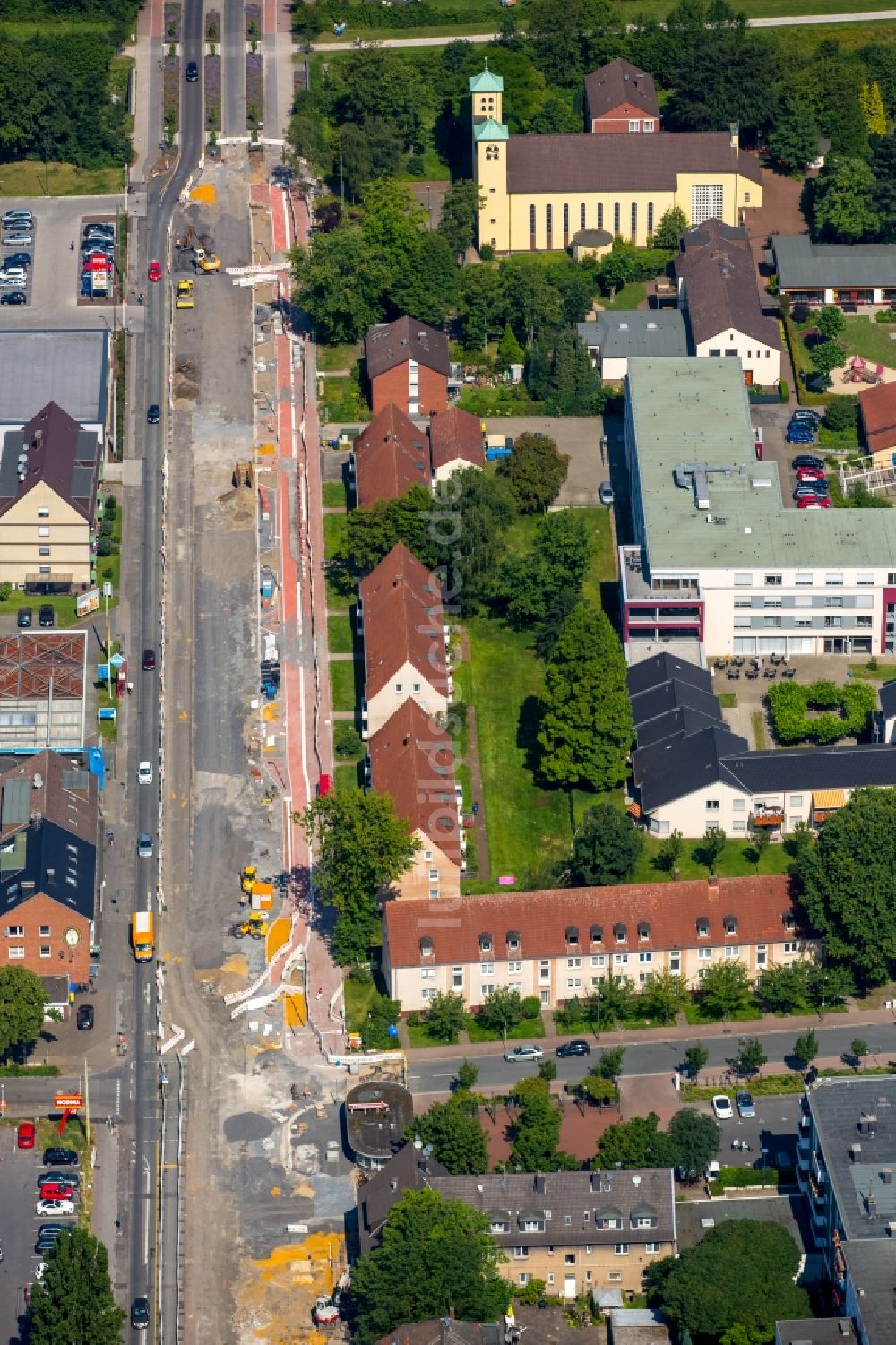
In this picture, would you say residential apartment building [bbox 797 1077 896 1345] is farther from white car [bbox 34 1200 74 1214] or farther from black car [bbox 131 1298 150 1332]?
white car [bbox 34 1200 74 1214]

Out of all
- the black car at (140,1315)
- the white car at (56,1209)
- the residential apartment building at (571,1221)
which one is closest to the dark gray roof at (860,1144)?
the residential apartment building at (571,1221)

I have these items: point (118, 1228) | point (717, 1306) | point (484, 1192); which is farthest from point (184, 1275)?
point (717, 1306)

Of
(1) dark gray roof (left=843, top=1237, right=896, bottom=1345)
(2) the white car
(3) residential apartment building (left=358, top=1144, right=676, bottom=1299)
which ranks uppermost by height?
(2) the white car

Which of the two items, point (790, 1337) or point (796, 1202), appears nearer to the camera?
point (790, 1337)

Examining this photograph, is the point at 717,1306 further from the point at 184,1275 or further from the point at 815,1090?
the point at 184,1275

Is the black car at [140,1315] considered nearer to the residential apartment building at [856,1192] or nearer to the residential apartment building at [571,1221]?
the residential apartment building at [571,1221]

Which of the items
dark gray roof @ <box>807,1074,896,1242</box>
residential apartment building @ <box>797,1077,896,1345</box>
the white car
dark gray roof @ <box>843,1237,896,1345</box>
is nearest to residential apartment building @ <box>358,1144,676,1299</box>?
residential apartment building @ <box>797,1077,896,1345</box>
